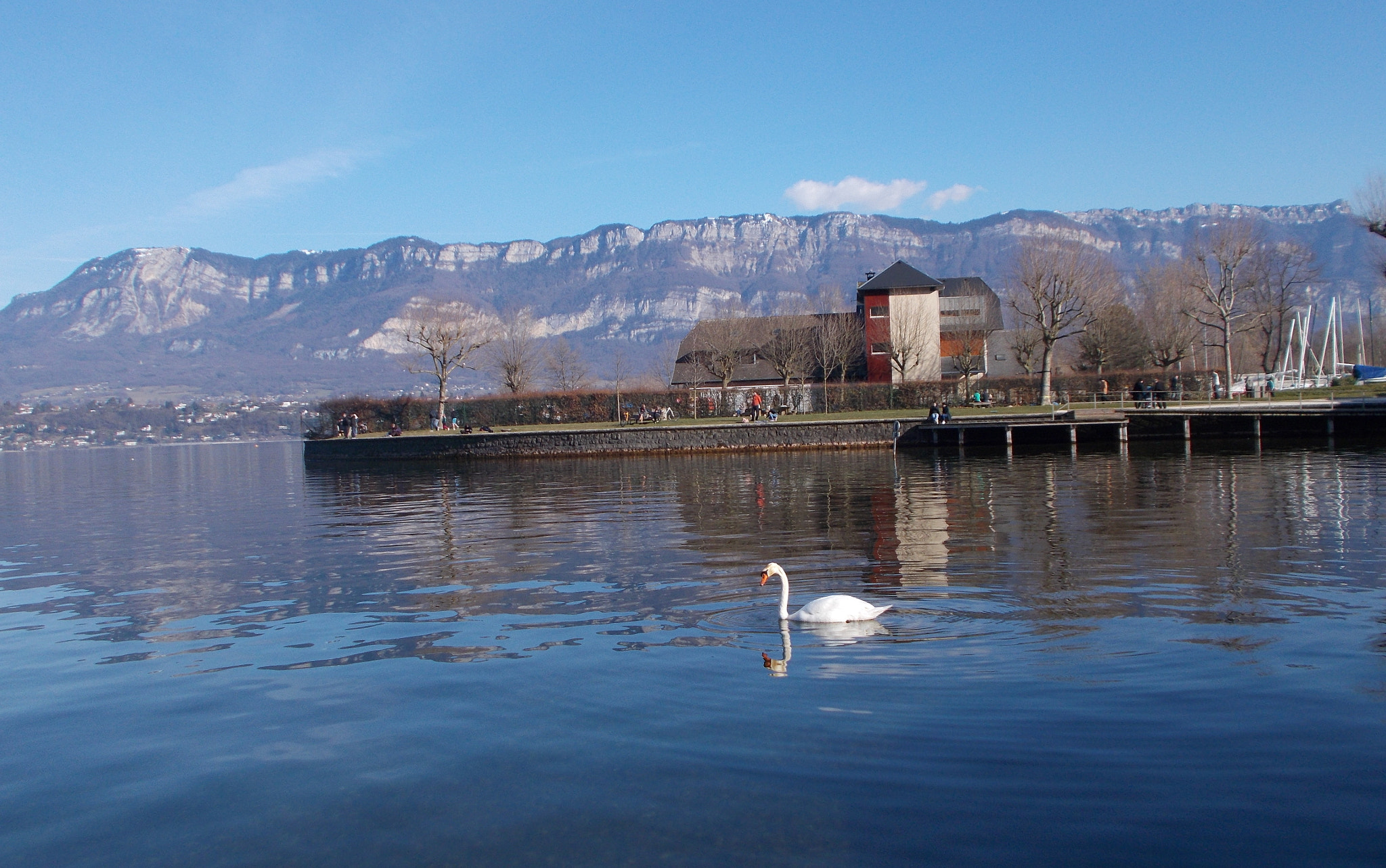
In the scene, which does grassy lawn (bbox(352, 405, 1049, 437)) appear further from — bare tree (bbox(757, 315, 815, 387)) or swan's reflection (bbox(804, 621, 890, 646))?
swan's reflection (bbox(804, 621, 890, 646))

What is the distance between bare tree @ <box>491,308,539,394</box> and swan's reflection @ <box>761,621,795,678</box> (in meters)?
71.8

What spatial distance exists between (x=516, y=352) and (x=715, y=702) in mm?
83493

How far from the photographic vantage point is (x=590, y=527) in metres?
22.8

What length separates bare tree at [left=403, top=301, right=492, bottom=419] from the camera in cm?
7488

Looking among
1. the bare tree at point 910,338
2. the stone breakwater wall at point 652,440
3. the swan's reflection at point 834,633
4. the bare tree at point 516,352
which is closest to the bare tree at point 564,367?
the bare tree at point 516,352

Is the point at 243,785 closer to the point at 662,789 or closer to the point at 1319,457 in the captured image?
the point at 662,789

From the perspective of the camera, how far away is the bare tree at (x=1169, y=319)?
7638 cm

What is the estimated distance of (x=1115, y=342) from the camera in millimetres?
76250

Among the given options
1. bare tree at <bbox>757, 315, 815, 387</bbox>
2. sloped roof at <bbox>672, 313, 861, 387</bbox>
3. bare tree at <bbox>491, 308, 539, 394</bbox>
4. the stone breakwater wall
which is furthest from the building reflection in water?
sloped roof at <bbox>672, 313, 861, 387</bbox>

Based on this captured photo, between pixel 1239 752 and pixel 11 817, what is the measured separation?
8878 mm

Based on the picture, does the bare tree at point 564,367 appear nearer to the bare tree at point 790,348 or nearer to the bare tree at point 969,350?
the bare tree at point 790,348

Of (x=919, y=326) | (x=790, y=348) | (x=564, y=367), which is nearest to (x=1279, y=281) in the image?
(x=919, y=326)

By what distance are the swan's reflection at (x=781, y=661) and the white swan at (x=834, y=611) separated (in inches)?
13.7

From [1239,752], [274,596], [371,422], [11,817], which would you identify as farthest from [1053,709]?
[371,422]
